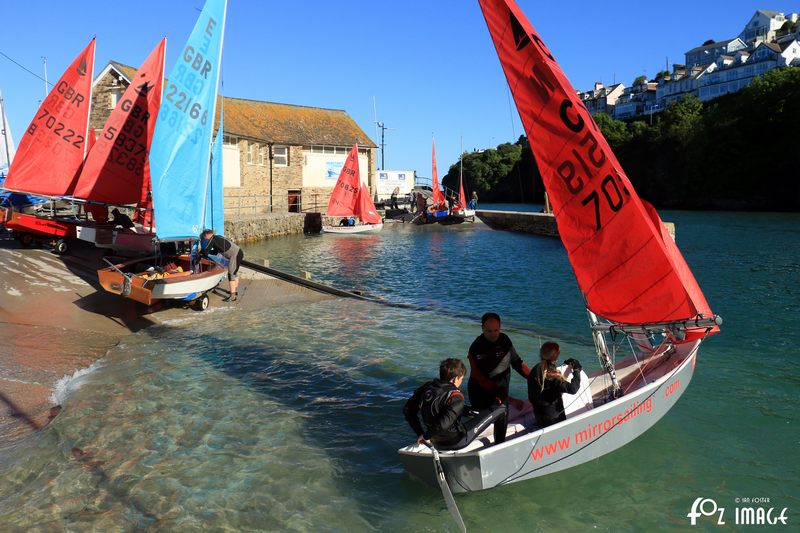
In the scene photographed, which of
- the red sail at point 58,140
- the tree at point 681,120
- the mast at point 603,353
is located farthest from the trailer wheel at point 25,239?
the tree at point 681,120

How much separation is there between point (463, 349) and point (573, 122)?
246 inches

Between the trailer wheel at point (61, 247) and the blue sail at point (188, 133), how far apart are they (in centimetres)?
712

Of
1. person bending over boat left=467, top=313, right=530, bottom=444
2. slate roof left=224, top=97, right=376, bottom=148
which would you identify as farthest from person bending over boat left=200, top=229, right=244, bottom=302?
slate roof left=224, top=97, right=376, bottom=148

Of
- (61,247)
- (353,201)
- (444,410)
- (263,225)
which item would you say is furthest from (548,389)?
(353,201)

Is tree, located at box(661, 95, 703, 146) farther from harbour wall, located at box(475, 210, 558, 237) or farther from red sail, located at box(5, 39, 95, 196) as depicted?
red sail, located at box(5, 39, 95, 196)

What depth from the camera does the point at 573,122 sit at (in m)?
6.44

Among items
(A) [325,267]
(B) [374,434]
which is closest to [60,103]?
(A) [325,267]

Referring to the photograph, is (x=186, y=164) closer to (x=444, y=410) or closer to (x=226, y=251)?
(x=226, y=251)

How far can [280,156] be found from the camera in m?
46.0

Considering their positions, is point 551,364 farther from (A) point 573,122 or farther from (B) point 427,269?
(B) point 427,269

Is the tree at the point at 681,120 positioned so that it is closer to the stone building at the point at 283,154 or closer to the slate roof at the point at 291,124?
the stone building at the point at 283,154

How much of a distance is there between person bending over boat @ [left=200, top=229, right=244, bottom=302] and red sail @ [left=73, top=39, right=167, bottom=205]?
4.61 meters

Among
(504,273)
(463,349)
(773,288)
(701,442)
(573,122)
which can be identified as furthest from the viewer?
(504,273)

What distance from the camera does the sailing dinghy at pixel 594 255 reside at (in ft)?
20.1
